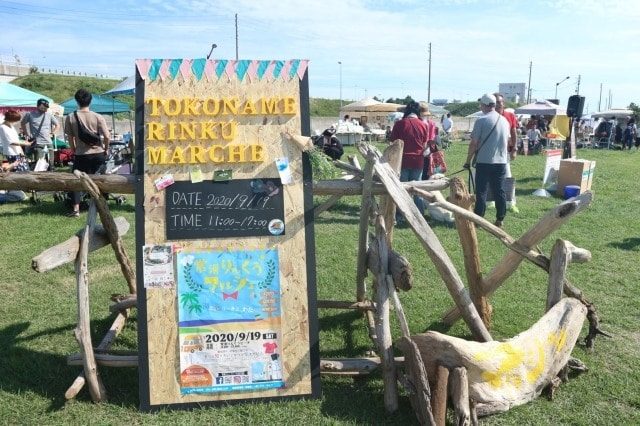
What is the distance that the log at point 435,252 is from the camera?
364 centimetres

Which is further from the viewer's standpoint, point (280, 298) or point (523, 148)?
point (523, 148)

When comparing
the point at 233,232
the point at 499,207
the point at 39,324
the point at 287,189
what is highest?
the point at 287,189

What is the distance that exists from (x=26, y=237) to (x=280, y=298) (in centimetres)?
574

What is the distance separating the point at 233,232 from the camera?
349 cm

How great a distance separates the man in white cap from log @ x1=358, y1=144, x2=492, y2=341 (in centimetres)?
457

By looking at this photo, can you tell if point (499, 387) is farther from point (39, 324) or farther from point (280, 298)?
point (39, 324)

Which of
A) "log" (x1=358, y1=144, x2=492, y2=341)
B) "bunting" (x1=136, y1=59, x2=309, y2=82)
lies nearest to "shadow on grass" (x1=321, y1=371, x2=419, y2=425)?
"log" (x1=358, y1=144, x2=492, y2=341)

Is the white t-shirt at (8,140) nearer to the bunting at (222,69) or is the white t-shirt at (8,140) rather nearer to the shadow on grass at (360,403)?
the bunting at (222,69)

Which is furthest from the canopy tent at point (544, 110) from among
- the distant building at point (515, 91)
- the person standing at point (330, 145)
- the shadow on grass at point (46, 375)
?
the distant building at point (515, 91)

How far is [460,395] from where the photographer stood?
308 cm

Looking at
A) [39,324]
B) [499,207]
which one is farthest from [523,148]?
[39,324]

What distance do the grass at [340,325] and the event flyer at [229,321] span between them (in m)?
0.22

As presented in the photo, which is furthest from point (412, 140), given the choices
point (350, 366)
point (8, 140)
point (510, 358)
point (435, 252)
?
point (8, 140)

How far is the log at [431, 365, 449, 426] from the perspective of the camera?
3.07 m
